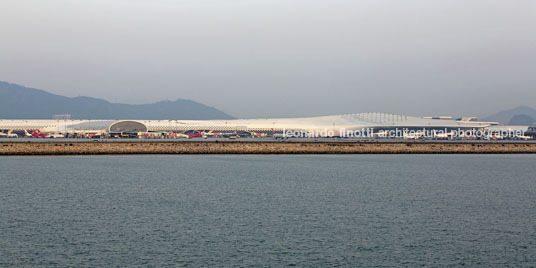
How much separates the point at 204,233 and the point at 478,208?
20295mm

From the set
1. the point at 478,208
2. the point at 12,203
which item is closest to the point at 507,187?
the point at 478,208

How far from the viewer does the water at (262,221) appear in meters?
25.3

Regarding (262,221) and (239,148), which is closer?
(262,221)

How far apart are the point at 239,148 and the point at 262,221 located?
226 ft

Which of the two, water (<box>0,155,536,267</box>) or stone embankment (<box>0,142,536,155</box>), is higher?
stone embankment (<box>0,142,536,155</box>)

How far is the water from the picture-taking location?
83.1 feet

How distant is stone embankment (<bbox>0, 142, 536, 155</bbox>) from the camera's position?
9288cm

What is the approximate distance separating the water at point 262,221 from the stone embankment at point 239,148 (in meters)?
33.5

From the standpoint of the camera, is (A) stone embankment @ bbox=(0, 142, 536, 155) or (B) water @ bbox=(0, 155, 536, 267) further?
(A) stone embankment @ bbox=(0, 142, 536, 155)

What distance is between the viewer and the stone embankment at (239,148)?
305 ft

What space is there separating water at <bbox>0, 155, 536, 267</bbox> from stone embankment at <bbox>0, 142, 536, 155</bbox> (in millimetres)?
33526

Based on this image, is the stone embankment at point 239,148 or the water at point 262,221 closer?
the water at point 262,221

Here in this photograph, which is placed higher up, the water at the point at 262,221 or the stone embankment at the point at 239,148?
the stone embankment at the point at 239,148

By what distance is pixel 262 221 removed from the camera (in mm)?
34156
